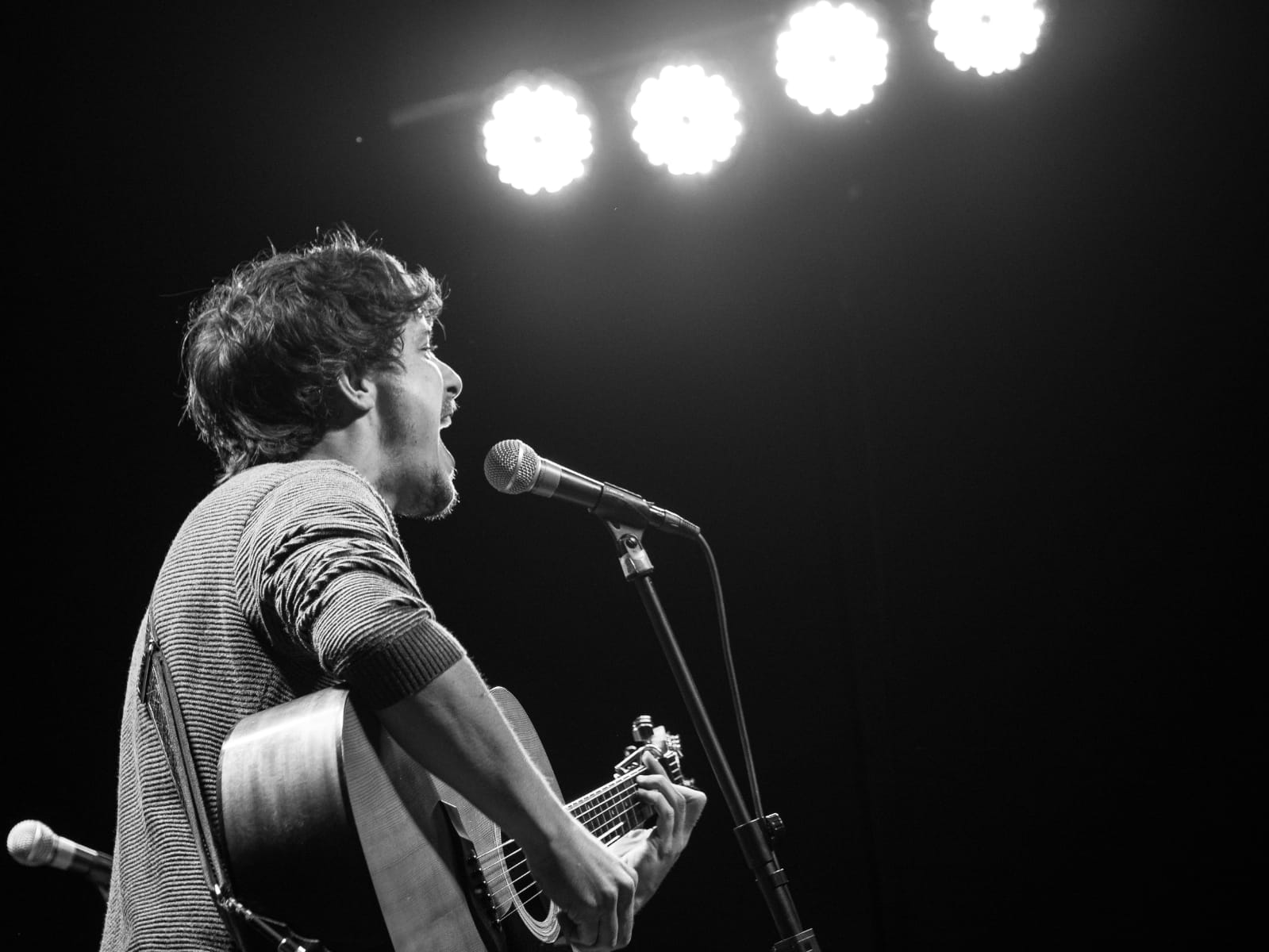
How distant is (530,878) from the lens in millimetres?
2008

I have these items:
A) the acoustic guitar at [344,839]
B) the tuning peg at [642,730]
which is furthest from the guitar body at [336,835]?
the tuning peg at [642,730]

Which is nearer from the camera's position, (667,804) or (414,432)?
(414,432)

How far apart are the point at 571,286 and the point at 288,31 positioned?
1.28 m

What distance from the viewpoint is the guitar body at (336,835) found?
133 cm

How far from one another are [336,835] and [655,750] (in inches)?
53.4

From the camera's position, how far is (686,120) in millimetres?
3689

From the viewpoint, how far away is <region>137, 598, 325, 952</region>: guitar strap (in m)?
1.32

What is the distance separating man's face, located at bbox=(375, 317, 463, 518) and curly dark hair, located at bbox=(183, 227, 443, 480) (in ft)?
0.17

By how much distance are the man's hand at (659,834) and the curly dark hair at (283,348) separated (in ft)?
3.65

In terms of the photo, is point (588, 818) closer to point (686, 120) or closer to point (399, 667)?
point (399, 667)

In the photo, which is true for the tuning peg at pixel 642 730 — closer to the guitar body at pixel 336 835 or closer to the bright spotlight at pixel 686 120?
the guitar body at pixel 336 835

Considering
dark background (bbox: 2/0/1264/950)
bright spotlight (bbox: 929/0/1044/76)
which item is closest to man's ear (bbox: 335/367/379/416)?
dark background (bbox: 2/0/1264/950)

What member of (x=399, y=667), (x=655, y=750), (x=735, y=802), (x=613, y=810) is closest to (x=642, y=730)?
(x=655, y=750)

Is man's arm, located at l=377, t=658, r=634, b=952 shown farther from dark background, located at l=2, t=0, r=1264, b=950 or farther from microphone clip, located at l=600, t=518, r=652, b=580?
dark background, located at l=2, t=0, r=1264, b=950
